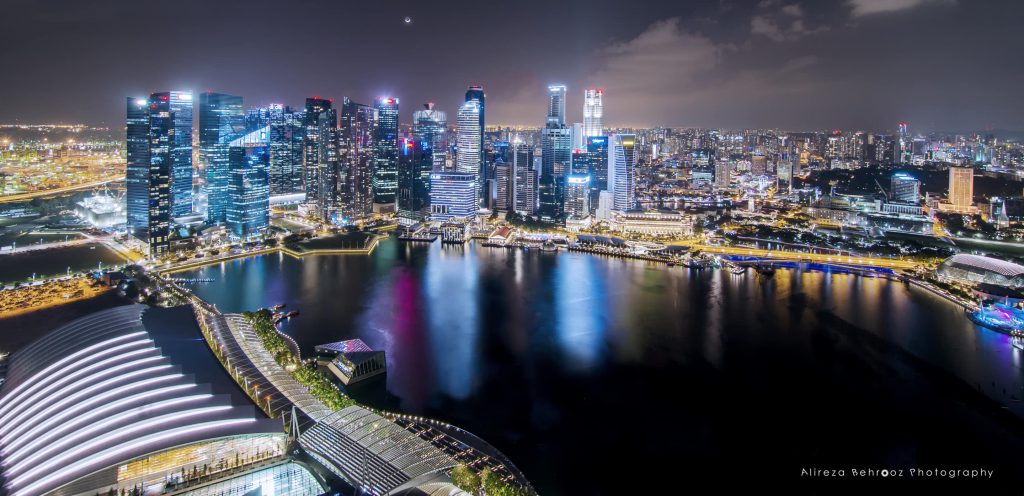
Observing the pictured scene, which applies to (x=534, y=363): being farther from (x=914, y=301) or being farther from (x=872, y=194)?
(x=872, y=194)

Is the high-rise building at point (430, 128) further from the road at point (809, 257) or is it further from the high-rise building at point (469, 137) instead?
the road at point (809, 257)

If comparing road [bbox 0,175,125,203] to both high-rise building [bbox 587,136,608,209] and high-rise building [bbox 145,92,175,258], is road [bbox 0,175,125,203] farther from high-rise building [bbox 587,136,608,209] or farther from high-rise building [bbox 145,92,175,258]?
high-rise building [bbox 587,136,608,209]

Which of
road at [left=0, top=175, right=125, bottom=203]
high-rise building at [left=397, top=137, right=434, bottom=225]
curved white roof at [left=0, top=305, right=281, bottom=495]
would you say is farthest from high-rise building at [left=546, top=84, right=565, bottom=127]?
curved white roof at [left=0, top=305, right=281, bottom=495]

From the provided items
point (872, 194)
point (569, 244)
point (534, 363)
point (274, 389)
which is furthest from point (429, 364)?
point (872, 194)

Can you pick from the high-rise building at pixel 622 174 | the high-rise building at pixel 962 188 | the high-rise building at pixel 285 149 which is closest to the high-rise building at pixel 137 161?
the high-rise building at pixel 285 149

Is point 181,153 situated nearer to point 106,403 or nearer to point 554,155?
point 106,403

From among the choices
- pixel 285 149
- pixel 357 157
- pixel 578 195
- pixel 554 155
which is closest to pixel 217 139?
pixel 357 157
